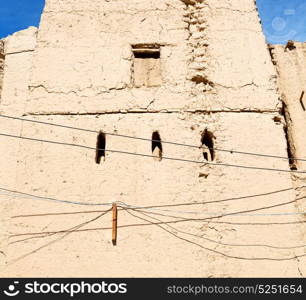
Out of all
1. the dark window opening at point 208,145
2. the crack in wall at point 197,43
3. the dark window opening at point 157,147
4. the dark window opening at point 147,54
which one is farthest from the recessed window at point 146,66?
the dark window opening at point 208,145

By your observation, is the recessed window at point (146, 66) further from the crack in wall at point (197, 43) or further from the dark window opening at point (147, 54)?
the crack in wall at point (197, 43)

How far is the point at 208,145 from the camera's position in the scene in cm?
665

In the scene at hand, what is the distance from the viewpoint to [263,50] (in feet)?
23.9

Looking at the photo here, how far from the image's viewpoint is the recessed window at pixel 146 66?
707cm

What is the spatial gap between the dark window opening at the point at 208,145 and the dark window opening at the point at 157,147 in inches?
27.3

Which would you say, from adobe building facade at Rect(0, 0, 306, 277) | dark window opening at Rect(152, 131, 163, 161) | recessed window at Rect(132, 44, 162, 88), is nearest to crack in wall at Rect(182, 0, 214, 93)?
adobe building facade at Rect(0, 0, 306, 277)

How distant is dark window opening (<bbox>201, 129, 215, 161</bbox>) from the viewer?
6.55 meters

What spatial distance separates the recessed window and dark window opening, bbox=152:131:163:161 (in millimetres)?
994

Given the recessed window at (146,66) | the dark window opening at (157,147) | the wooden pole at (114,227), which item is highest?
the recessed window at (146,66)

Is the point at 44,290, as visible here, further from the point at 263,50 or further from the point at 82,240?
the point at 263,50

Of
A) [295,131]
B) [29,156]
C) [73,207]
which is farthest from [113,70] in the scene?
[295,131]

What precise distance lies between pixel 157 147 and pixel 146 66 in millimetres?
1575

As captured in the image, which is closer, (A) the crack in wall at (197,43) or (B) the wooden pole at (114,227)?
(B) the wooden pole at (114,227)

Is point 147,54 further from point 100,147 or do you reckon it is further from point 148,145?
point 100,147
